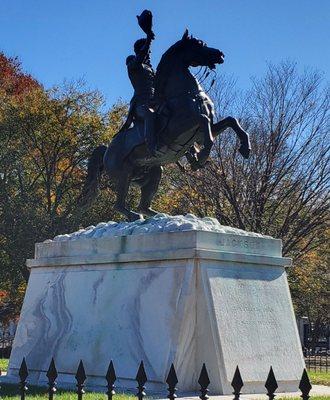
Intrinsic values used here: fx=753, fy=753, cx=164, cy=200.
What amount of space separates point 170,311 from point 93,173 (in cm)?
409

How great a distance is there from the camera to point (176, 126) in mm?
10383

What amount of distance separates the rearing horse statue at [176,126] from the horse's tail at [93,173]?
65 centimetres

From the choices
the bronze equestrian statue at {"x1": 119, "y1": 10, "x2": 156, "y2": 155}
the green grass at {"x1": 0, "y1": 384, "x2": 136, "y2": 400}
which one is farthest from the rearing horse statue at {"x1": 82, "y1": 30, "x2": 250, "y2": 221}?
the green grass at {"x1": 0, "y1": 384, "x2": 136, "y2": 400}

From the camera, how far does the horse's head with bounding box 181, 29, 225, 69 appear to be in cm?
1071

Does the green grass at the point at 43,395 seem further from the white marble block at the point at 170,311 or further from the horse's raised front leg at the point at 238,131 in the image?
the horse's raised front leg at the point at 238,131

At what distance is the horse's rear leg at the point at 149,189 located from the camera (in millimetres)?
11867

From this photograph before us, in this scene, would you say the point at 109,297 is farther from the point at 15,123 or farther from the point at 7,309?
the point at 7,309

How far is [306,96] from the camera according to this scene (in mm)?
24953

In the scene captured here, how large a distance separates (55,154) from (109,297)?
617 inches

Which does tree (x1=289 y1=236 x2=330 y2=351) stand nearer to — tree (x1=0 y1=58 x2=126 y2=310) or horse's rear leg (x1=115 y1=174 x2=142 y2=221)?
tree (x1=0 y1=58 x2=126 y2=310)

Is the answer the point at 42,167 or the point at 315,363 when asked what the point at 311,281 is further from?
the point at 42,167

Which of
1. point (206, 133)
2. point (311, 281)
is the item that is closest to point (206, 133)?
point (206, 133)

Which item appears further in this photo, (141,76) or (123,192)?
(123,192)

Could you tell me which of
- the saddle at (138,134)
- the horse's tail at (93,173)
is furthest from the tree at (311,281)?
the saddle at (138,134)
